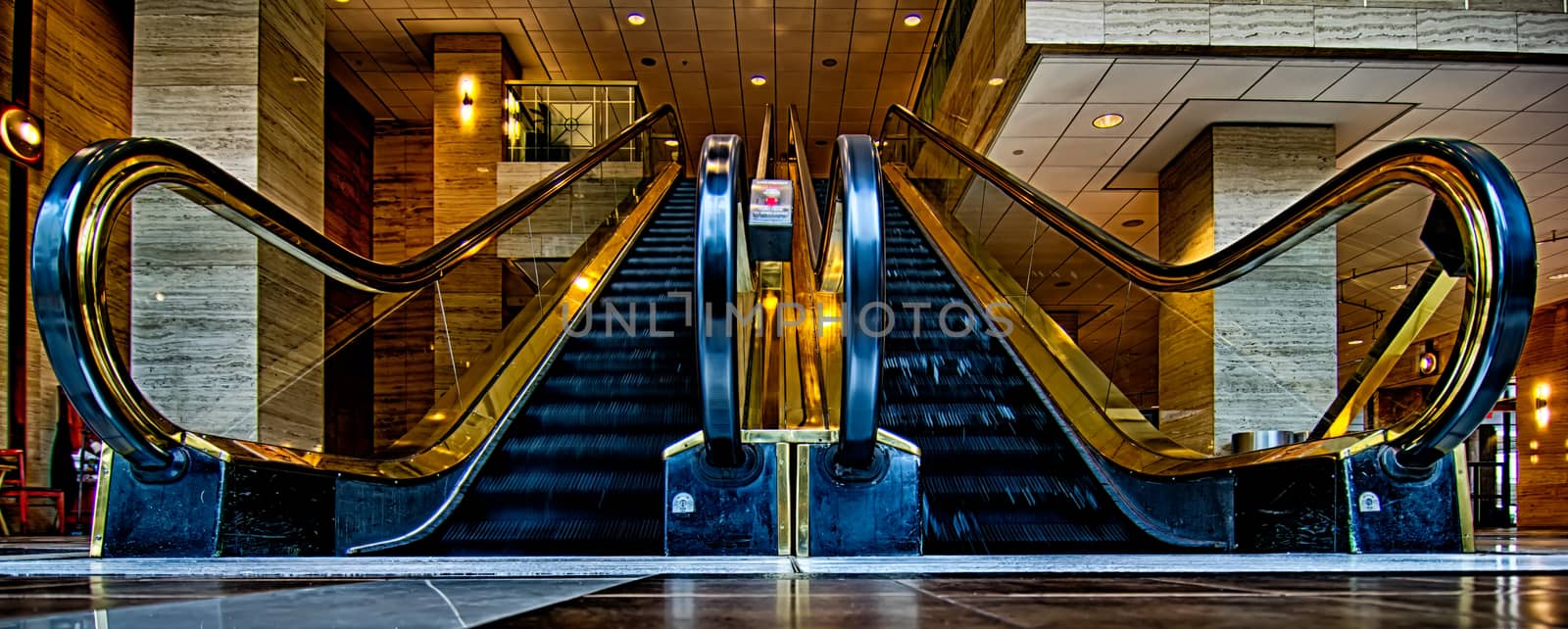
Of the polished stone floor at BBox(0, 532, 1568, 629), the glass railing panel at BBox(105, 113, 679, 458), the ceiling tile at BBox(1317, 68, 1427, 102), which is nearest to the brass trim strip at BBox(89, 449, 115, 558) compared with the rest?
the glass railing panel at BBox(105, 113, 679, 458)

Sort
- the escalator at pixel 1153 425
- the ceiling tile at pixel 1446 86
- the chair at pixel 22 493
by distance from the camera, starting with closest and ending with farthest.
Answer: the escalator at pixel 1153 425
the ceiling tile at pixel 1446 86
the chair at pixel 22 493

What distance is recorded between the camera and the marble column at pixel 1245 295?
262 inches

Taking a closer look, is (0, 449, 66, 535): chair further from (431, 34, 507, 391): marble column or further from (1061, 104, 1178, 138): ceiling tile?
(1061, 104, 1178, 138): ceiling tile

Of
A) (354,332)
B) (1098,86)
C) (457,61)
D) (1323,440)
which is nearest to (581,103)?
(457,61)

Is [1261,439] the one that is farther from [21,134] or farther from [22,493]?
[21,134]

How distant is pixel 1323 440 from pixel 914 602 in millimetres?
2325

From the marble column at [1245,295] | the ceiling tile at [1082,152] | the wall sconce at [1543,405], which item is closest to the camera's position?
the marble column at [1245,295]

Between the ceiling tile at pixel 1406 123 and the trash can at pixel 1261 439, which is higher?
the ceiling tile at pixel 1406 123

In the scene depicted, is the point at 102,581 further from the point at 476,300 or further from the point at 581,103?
the point at 581,103

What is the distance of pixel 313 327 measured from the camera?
411cm

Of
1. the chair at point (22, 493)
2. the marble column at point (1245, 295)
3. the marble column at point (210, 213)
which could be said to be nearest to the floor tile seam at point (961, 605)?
the marble column at point (210, 213)

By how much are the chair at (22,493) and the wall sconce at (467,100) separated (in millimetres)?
5966

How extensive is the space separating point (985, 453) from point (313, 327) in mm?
2822

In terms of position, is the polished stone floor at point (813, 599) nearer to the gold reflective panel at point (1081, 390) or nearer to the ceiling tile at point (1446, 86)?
the gold reflective panel at point (1081, 390)
